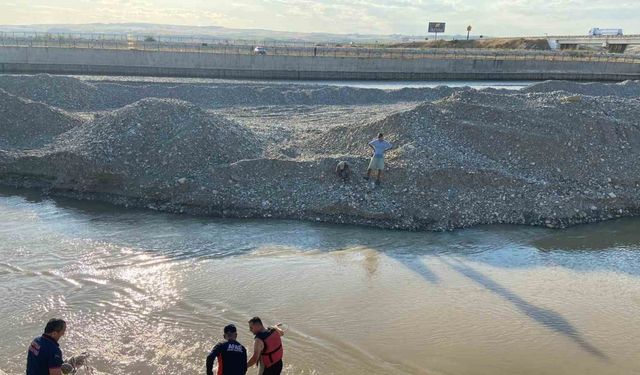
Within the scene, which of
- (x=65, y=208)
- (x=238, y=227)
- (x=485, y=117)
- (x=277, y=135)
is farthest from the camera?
(x=277, y=135)

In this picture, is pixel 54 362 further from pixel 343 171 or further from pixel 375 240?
pixel 343 171

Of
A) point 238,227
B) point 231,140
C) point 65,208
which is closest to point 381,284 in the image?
point 238,227

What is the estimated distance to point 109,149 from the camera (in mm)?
14492

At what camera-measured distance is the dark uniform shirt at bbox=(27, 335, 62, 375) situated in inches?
187

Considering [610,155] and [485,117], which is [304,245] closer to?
[485,117]

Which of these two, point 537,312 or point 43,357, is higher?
point 43,357

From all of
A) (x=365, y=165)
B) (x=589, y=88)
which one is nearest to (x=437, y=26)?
(x=589, y=88)

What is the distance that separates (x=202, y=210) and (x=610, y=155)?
1292 cm

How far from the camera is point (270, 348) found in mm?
5348

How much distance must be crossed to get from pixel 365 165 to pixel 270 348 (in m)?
9.53

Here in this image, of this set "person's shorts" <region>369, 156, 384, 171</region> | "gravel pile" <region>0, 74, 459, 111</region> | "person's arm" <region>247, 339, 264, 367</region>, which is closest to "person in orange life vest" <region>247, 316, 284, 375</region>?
"person's arm" <region>247, 339, 264, 367</region>

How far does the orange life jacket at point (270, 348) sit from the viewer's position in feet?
17.4

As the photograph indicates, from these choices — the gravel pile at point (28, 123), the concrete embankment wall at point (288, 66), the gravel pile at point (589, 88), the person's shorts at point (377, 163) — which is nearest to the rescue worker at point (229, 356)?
the person's shorts at point (377, 163)

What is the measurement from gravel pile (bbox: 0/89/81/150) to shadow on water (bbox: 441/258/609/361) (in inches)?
566
